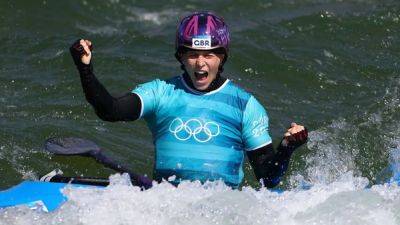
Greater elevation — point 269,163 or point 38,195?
point 269,163

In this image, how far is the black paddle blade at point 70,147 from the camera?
687 centimetres

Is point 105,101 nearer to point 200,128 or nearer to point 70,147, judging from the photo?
point 200,128

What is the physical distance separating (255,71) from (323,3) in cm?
324

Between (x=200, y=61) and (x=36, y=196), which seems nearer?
(x=36, y=196)

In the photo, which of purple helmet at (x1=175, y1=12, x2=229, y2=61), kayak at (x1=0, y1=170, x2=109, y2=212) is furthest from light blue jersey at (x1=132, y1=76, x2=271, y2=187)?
kayak at (x1=0, y1=170, x2=109, y2=212)

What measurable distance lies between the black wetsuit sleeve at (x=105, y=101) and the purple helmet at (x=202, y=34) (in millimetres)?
446

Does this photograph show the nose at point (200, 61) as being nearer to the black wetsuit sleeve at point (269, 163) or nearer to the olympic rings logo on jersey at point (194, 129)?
the olympic rings logo on jersey at point (194, 129)

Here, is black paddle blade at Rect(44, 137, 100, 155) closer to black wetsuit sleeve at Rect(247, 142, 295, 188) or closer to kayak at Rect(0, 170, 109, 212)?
kayak at Rect(0, 170, 109, 212)

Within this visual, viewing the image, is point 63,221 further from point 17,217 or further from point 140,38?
point 140,38

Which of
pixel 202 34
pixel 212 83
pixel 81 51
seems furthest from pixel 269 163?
pixel 81 51

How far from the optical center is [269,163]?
6.26 meters

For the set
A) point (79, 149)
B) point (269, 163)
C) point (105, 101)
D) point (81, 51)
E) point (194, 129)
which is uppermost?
point (81, 51)

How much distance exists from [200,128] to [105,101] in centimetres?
66

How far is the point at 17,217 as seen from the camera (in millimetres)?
5758
